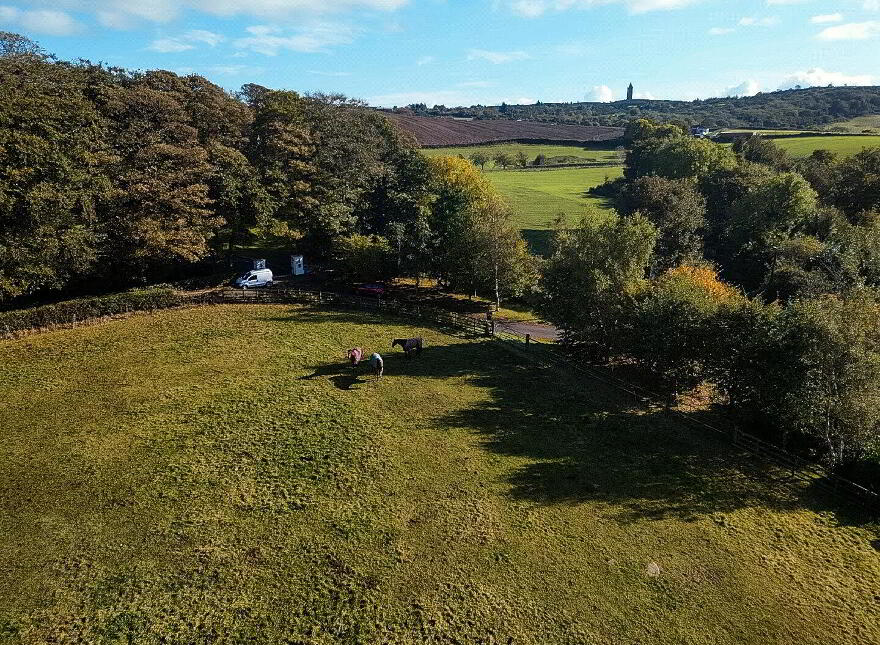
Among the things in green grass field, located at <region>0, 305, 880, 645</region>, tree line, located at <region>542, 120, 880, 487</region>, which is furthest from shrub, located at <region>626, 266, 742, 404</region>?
green grass field, located at <region>0, 305, 880, 645</region>

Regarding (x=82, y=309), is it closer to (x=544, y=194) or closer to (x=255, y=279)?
(x=255, y=279)

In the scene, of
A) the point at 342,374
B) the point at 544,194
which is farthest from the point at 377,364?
the point at 544,194

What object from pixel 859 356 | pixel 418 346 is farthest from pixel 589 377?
pixel 859 356

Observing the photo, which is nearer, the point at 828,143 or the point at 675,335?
the point at 675,335

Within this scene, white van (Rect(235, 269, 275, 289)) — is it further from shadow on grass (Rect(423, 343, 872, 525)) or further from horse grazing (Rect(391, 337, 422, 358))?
shadow on grass (Rect(423, 343, 872, 525))

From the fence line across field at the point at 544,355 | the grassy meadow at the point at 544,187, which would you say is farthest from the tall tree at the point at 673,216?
the fence line across field at the point at 544,355

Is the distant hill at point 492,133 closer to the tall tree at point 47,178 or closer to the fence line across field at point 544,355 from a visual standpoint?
the fence line across field at point 544,355
